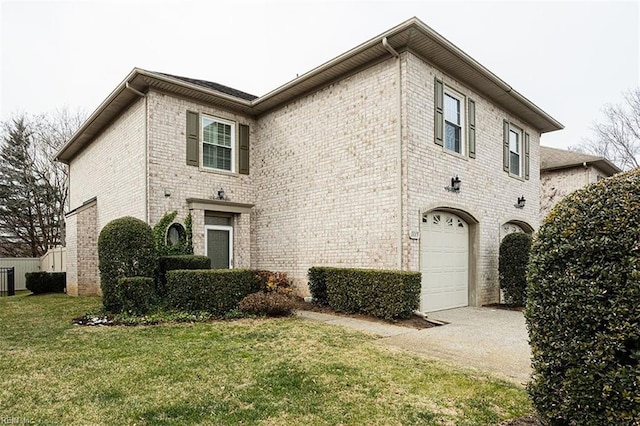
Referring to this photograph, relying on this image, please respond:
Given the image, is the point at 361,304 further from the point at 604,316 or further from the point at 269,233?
the point at 604,316

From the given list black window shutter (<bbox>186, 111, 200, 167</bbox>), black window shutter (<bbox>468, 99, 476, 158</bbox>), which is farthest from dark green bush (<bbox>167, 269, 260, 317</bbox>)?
black window shutter (<bbox>468, 99, 476, 158</bbox>)

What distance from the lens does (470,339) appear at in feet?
20.9

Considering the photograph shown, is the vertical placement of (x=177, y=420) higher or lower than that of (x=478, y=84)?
lower

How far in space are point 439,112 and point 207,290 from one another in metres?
6.63

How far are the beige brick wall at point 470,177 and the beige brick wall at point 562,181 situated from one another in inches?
171

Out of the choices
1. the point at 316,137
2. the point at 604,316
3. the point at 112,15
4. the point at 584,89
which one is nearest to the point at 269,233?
the point at 316,137

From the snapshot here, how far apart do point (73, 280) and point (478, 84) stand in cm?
1374

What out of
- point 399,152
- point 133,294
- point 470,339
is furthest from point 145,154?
point 470,339

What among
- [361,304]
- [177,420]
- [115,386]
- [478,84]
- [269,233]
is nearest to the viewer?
[177,420]

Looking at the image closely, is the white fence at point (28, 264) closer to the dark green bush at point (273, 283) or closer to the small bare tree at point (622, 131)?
the dark green bush at point (273, 283)

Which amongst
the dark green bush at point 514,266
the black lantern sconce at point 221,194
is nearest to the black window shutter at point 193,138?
the black lantern sconce at point 221,194

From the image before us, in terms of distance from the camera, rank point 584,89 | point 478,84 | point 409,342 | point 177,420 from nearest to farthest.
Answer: point 177,420
point 409,342
point 478,84
point 584,89

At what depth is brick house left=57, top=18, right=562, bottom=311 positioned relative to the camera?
28.9 feet

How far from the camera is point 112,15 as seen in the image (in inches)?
427
